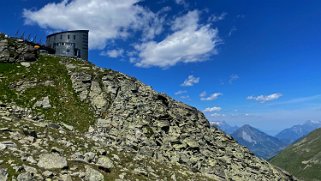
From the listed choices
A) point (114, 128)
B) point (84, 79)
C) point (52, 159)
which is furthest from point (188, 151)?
point (52, 159)

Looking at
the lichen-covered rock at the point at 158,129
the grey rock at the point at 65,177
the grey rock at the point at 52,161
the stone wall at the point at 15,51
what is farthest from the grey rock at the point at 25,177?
the stone wall at the point at 15,51

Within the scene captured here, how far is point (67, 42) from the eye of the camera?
76.3 meters

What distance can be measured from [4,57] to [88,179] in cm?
3847

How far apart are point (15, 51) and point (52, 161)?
38737mm

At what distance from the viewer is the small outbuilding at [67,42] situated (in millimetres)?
75750

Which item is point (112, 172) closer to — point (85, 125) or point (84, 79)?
point (85, 125)

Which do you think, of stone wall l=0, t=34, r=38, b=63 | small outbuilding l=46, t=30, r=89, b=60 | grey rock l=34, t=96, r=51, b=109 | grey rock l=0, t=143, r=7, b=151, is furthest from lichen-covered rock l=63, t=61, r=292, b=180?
small outbuilding l=46, t=30, r=89, b=60

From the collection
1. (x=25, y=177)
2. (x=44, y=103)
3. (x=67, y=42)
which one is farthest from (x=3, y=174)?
(x=67, y=42)

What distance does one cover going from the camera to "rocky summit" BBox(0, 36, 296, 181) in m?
27.3

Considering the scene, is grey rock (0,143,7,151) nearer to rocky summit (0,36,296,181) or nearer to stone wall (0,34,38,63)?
rocky summit (0,36,296,181)

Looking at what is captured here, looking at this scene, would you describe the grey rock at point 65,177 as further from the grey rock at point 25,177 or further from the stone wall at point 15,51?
the stone wall at point 15,51

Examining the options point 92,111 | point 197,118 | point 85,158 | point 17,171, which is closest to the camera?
point 17,171

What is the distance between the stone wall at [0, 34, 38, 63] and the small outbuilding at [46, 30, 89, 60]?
18.4 meters

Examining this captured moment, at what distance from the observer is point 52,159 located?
22031 millimetres
